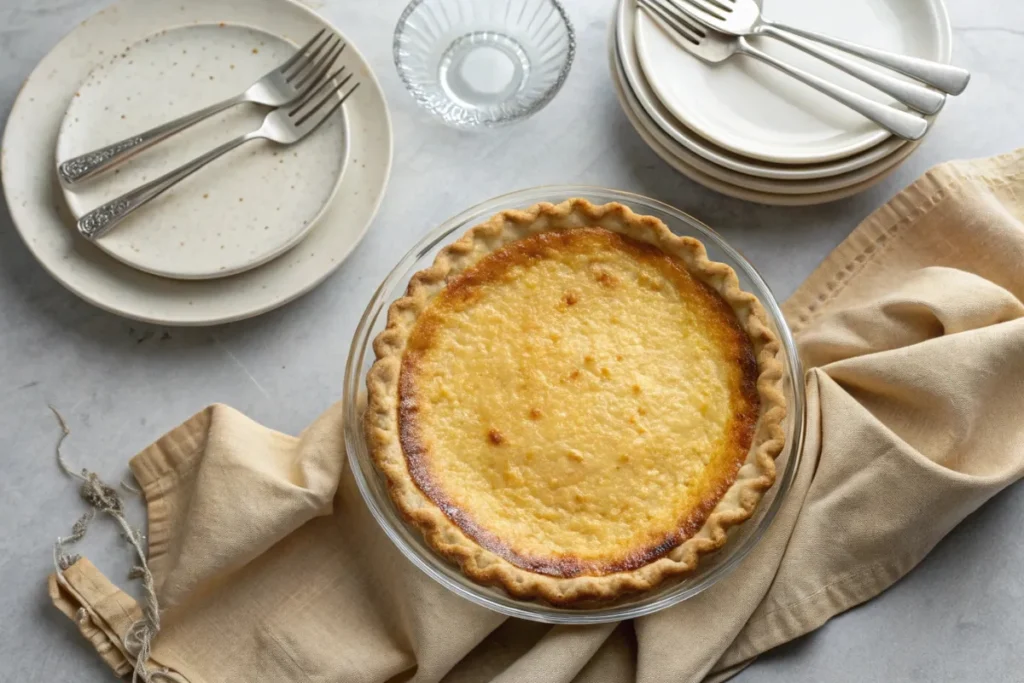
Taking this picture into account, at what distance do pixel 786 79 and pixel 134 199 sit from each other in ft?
5.11

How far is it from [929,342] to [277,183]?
1.53 meters

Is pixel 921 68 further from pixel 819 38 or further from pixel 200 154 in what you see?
pixel 200 154

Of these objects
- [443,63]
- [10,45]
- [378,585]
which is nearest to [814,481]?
[378,585]

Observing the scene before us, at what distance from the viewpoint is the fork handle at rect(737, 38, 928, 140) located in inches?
85.0

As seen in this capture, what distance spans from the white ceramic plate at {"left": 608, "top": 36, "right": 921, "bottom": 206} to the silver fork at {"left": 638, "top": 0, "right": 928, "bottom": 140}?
95 mm

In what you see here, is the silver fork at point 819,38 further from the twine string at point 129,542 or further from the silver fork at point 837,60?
the twine string at point 129,542

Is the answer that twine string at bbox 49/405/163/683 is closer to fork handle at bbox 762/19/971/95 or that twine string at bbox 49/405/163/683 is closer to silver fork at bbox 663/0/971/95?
silver fork at bbox 663/0/971/95

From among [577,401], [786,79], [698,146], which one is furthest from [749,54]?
[577,401]

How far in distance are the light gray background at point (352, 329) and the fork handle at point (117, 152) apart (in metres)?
0.14

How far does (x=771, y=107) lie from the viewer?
2295mm

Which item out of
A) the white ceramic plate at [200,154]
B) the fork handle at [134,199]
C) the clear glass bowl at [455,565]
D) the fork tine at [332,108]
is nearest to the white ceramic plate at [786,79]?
the clear glass bowl at [455,565]

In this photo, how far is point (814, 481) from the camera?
82.0 inches

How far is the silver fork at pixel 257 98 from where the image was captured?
221 cm

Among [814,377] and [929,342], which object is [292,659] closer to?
[814,377]
